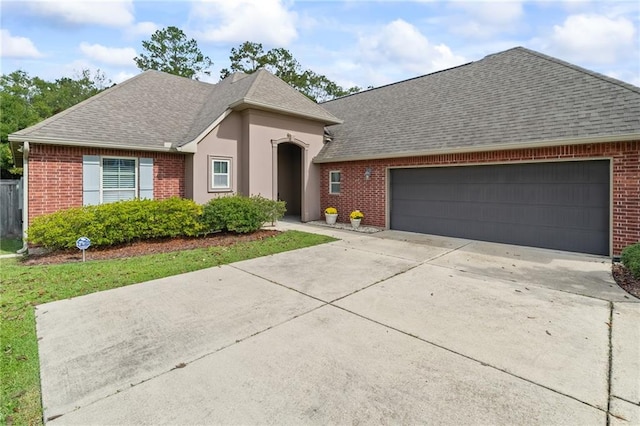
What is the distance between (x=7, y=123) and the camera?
77.7 feet


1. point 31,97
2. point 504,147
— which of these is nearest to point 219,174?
point 504,147

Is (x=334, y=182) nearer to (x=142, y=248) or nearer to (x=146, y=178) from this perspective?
(x=146, y=178)

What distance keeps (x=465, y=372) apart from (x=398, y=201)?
29.7ft

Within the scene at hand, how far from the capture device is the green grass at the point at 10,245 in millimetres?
8859

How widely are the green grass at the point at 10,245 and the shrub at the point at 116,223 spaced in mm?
2050

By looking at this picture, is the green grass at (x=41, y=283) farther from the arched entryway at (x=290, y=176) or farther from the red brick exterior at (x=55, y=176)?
the arched entryway at (x=290, y=176)

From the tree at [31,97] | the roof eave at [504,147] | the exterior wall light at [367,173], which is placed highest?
the tree at [31,97]

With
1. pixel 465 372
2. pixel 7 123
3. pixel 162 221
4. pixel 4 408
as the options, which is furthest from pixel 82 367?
pixel 7 123

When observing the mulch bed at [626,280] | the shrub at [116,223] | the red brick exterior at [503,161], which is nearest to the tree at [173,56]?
the red brick exterior at [503,161]

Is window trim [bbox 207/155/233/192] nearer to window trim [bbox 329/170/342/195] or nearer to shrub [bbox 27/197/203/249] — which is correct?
shrub [bbox 27/197/203/249]

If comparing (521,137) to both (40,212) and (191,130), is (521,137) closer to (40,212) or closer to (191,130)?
(191,130)

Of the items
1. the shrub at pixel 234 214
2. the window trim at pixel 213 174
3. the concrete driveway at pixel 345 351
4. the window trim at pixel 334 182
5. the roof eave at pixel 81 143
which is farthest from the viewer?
the window trim at pixel 334 182

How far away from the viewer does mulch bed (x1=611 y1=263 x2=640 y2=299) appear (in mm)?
5262

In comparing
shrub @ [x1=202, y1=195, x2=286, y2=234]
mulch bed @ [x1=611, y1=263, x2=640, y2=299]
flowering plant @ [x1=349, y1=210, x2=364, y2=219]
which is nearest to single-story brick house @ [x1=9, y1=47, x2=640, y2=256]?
flowering plant @ [x1=349, y1=210, x2=364, y2=219]
